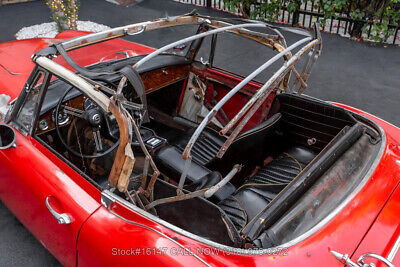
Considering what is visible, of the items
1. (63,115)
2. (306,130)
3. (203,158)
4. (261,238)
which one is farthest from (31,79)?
(306,130)

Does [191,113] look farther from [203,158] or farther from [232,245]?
[232,245]

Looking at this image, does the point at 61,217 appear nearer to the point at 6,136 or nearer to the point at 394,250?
the point at 6,136

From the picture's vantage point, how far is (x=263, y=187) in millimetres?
2662

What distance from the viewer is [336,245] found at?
1815 millimetres

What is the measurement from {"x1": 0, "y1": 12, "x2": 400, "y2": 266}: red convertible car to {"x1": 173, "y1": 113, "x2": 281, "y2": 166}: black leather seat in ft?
0.04

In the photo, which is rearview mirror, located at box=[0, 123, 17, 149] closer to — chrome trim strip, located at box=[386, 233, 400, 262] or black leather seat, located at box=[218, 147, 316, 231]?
black leather seat, located at box=[218, 147, 316, 231]

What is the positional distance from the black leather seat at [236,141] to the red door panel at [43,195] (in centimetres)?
106

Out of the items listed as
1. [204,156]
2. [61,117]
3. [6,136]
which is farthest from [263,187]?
[6,136]

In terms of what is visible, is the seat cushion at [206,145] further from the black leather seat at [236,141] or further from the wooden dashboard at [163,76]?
the wooden dashboard at [163,76]

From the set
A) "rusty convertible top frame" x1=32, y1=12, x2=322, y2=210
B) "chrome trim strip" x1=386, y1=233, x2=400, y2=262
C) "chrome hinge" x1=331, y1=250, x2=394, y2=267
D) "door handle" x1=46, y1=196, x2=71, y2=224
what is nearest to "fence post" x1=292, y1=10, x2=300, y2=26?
"rusty convertible top frame" x1=32, y1=12, x2=322, y2=210

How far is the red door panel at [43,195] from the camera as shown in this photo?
7.16 feet

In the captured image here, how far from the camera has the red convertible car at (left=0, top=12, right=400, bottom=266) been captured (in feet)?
6.10

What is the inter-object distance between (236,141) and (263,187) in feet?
1.44

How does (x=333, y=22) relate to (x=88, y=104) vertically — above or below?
below
